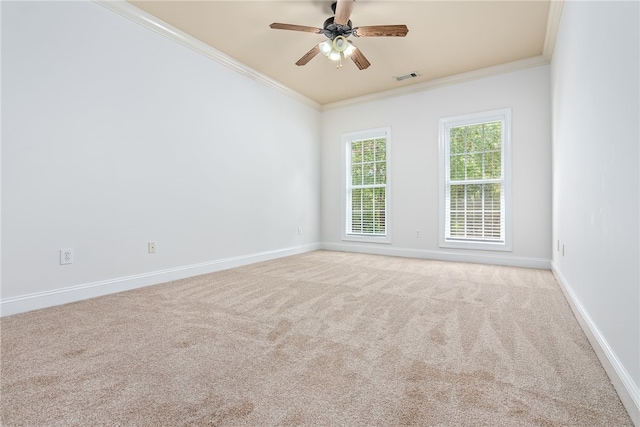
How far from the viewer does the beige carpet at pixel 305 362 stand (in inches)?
46.3

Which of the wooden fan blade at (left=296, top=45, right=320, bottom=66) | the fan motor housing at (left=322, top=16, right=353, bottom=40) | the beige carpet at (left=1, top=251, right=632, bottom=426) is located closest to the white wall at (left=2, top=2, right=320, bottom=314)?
the beige carpet at (left=1, top=251, right=632, bottom=426)

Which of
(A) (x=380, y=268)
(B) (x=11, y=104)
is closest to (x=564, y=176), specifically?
(A) (x=380, y=268)

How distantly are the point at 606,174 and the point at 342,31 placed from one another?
265cm

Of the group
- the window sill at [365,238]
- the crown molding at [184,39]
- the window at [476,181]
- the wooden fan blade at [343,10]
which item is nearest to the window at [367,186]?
the window sill at [365,238]

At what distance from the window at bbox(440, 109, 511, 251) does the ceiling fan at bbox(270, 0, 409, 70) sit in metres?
1.94

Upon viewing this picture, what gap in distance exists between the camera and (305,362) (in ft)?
5.12

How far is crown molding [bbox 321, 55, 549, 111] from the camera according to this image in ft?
13.4

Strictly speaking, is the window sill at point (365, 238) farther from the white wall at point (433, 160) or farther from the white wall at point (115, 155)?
the white wall at point (115, 155)

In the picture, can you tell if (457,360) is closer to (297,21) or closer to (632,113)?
(632,113)

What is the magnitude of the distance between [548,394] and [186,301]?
2437mm

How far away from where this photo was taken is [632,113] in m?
1.20

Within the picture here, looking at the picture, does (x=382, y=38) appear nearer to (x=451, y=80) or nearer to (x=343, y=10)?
(x=343, y=10)

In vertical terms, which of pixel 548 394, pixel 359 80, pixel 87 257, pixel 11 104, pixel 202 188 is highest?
pixel 359 80

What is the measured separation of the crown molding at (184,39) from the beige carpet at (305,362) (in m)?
2.66
